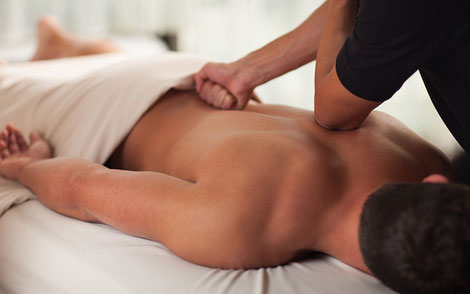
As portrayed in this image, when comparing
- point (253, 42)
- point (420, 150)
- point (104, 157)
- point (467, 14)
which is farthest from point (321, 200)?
point (253, 42)

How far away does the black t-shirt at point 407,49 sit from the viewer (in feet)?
2.96

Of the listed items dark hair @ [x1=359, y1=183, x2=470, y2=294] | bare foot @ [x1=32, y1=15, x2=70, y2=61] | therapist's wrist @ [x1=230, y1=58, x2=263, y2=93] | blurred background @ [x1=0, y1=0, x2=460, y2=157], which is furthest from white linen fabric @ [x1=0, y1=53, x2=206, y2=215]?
blurred background @ [x1=0, y1=0, x2=460, y2=157]

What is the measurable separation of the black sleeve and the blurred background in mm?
1664

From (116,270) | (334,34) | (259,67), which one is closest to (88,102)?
(259,67)

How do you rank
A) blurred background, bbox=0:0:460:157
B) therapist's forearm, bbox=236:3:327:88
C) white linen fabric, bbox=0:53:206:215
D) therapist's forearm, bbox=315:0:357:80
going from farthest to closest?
blurred background, bbox=0:0:460:157, white linen fabric, bbox=0:53:206:215, therapist's forearm, bbox=236:3:327:88, therapist's forearm, bbox=315:0:357:80

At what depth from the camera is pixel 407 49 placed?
3.09ft

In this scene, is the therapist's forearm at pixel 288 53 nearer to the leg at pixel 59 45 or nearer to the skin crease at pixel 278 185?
the skin crease at pixel 278 185

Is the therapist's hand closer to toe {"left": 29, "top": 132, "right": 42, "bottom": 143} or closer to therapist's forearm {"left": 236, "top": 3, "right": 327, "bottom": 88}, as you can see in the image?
therapist's forearm {"left": 236, "top": 3, "right": 327, "bottom": 88}

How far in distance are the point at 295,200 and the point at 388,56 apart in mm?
326

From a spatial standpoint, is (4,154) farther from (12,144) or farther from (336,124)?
(336,124)

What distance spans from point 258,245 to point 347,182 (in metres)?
0.23

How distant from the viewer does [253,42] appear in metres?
3.21

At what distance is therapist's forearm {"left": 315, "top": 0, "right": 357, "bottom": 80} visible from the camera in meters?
1.18

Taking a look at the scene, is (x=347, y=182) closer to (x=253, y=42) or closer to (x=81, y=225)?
(x=81, y=225)
